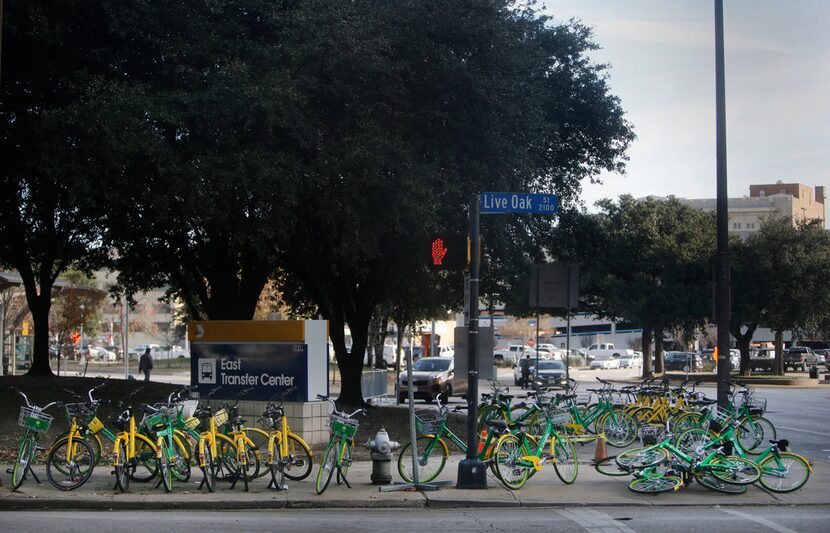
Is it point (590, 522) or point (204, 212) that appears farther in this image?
point (204, 212)

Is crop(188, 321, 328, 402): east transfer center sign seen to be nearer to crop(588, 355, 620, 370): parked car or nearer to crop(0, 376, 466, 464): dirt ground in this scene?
crop(0, 376, 466, 464): dirt ground

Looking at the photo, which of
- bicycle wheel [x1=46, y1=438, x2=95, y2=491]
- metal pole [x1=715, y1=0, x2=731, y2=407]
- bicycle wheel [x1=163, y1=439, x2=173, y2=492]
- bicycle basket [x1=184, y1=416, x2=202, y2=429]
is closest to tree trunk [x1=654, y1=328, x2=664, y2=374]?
metal pole [x1=715, y1=0, x2=731, y2=407]

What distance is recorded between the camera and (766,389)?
43469 millimetres

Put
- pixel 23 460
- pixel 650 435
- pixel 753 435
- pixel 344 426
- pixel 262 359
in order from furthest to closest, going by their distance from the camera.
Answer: pixel 262 359
pixel 753 435
pixel 650 435
pixel 344 426
pixel 23 460

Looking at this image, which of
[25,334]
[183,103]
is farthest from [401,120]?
[25,334]

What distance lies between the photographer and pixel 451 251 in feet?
42.8

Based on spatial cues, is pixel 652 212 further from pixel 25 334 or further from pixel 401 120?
pixel 401 120

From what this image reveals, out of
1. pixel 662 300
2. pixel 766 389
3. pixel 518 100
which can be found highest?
pixel 518 100

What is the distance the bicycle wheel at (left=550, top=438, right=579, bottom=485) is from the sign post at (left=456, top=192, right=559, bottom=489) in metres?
1.07

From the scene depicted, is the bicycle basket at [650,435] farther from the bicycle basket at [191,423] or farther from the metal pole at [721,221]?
the bicycle basket at [191,423]

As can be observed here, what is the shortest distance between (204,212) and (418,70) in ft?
16.6

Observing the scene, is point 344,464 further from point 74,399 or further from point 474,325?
point 74,399

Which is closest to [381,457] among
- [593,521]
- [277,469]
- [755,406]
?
[277,469]

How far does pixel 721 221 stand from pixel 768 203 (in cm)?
14671
